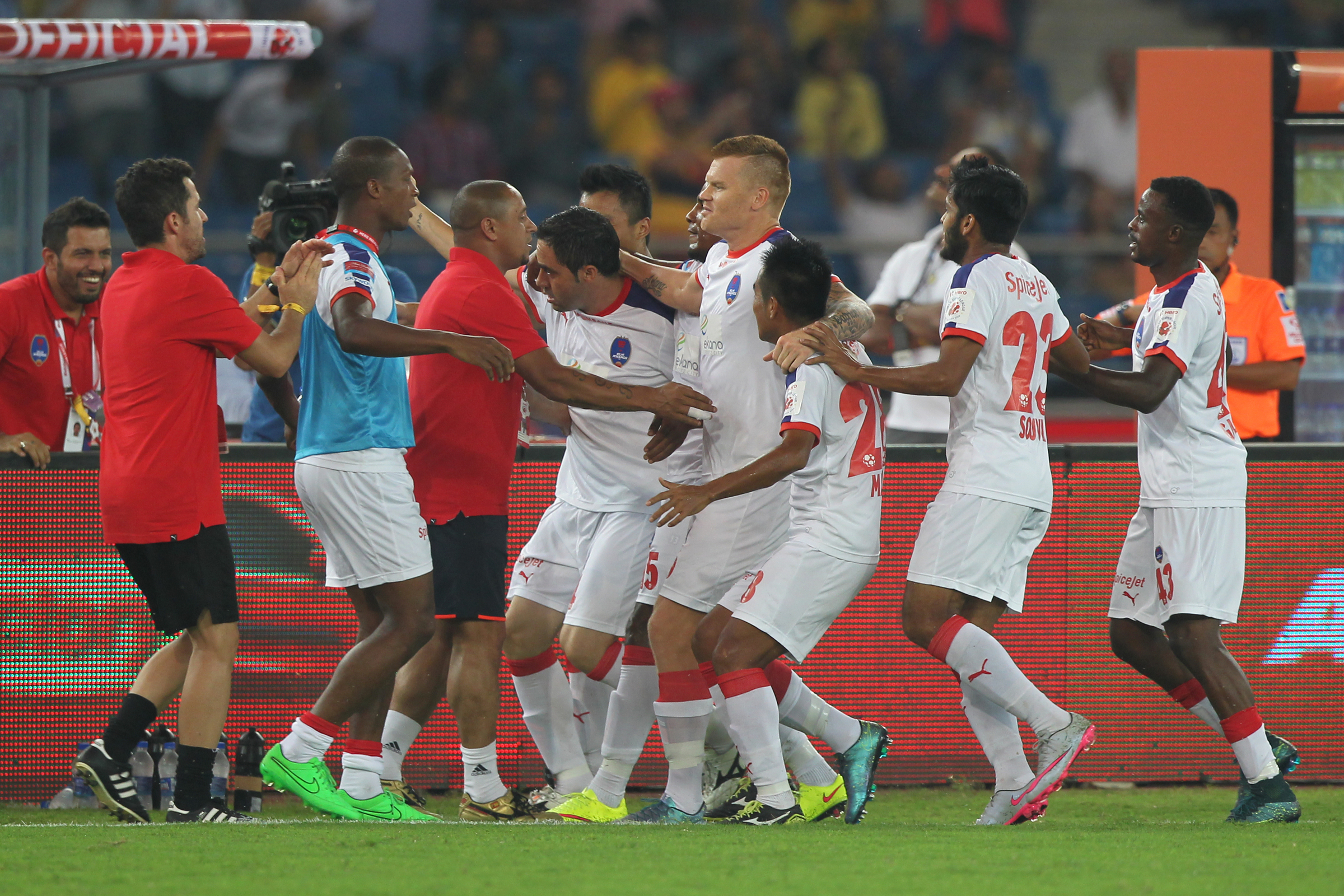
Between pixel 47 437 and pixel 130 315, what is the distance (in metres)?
1.44

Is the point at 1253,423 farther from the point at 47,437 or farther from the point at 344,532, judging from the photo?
the point at 47,437

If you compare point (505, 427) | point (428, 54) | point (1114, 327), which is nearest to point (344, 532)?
point (505, 427)

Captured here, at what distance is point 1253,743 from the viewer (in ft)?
17.8

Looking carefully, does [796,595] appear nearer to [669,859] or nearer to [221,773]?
[669,859]

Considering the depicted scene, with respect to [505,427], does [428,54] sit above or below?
above

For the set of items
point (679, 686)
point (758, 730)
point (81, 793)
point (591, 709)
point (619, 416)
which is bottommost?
point (81, 793)

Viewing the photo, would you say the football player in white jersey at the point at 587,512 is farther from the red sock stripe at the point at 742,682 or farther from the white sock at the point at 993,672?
the white sock at the point at 993,672

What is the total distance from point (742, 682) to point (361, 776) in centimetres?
136

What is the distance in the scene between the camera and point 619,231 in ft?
20.2

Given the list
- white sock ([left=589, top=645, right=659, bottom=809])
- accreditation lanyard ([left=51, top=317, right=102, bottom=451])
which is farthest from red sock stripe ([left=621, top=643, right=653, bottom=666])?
accreditation lanyard ([left=51, top=317, right=102, bottom=451])

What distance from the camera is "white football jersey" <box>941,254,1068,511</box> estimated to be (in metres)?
5.17

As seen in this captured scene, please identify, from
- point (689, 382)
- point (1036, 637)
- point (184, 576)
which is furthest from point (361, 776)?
point (1036, 637)

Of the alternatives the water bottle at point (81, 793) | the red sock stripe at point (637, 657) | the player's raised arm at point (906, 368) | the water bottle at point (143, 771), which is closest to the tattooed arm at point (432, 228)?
the red sock stripe at point (637, 657)

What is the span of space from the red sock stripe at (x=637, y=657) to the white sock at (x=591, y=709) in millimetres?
251
